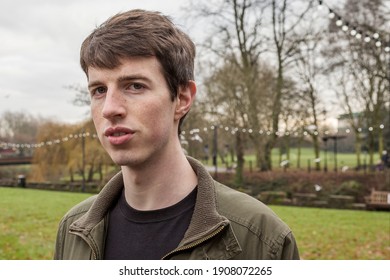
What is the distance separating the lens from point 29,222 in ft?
22.7

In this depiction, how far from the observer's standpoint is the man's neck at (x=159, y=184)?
3.79ft

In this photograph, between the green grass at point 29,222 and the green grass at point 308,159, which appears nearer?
the green grass at point 29,222

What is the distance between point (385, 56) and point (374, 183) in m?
3.28

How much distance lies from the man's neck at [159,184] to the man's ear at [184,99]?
0.10m

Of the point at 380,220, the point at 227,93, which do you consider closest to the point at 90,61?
the point at 380,220

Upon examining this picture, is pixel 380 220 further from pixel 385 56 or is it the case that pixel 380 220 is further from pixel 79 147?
pixel 79 147

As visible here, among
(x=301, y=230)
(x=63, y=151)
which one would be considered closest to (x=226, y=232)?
(x=301, y=230)

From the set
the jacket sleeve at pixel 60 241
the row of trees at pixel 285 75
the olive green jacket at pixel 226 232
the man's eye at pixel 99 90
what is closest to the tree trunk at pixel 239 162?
the row of trees at pixel 285 75

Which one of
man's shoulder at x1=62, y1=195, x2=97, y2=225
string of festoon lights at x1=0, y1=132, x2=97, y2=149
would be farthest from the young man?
string of festoon lights at x1=0, y1=132, x2=97, y2=149

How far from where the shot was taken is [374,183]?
11578mm

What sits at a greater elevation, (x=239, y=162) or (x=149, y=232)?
(x=149, y=232)

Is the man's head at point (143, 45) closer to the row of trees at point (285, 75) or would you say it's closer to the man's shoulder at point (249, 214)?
the man's shoulder at point (249, 214)

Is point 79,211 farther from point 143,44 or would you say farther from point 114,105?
point 143,44

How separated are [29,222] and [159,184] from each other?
6273 millimetres
